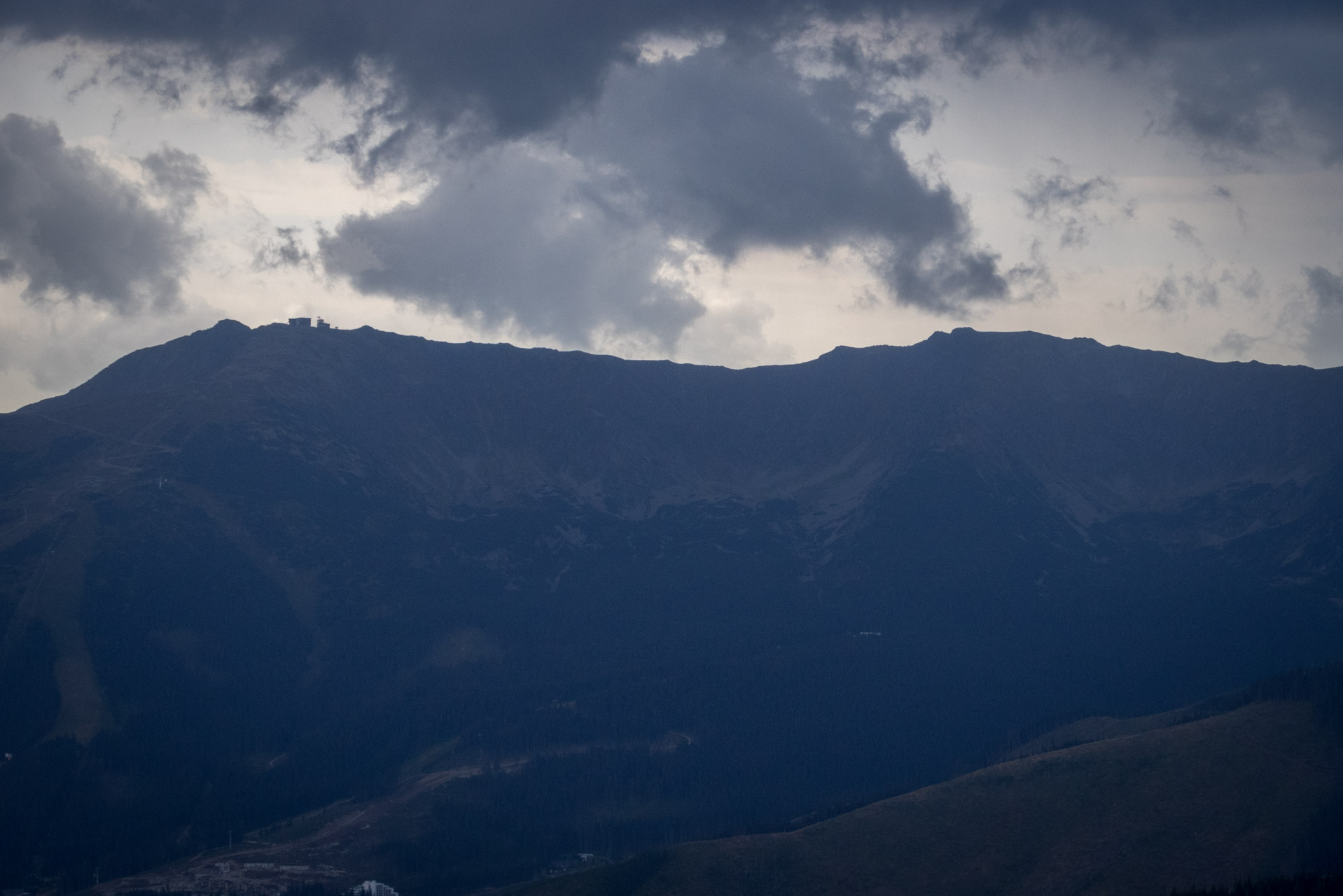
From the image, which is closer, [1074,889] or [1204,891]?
[1204,891]

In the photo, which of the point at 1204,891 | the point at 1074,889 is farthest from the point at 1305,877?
the point at 1074,889

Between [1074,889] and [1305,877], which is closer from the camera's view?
[1305,877]

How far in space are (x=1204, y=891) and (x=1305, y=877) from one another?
42.5ft

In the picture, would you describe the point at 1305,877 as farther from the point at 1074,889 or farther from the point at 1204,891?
the point at 1074,889

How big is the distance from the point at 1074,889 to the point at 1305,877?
34.2 meters

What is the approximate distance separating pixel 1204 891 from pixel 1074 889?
71.6ft

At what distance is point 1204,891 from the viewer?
18250 cm

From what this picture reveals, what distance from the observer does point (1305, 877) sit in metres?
176

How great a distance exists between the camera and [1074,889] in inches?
7869
